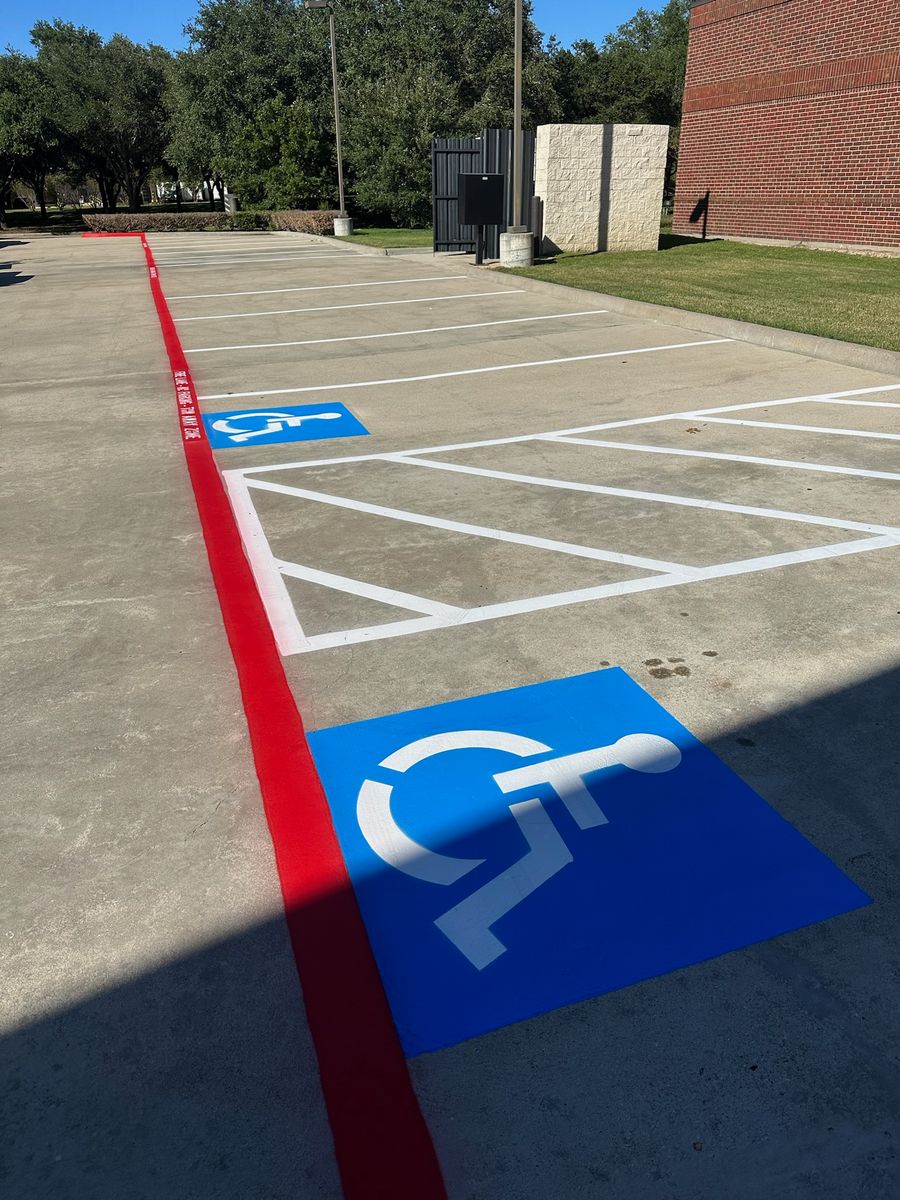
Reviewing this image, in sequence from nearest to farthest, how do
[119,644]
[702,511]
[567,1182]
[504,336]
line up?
1. [567,1182]
2. [119,644]
3. [702,511]
4. [504,336]

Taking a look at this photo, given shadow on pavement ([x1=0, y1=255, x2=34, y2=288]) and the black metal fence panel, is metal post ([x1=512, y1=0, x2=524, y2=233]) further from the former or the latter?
shadow on pavement ([x1=0, y1=255, x2=34, y2=288])

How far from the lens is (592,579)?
4.81m

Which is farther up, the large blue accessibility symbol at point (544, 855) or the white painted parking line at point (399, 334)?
the large blue accessibility symbol at point (544, 855)

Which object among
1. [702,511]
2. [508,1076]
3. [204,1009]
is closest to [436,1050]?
[508,1076]

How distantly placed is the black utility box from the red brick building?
23.4 feet

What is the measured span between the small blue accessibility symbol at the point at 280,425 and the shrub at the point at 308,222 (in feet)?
95.8

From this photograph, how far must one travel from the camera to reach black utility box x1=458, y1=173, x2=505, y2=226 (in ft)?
62.8

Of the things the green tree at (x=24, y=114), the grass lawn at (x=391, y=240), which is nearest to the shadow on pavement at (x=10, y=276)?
the grass lawn at (x=391, y=240)

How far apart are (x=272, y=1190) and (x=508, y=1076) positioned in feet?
1.88

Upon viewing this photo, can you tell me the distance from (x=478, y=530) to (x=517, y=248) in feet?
50.7

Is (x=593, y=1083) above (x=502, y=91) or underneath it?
underneath

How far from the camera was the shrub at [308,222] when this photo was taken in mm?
36312

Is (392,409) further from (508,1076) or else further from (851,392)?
(508,1076)

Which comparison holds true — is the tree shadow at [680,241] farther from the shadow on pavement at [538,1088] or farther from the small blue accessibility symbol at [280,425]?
the shadow on pavement at [538,1088]
